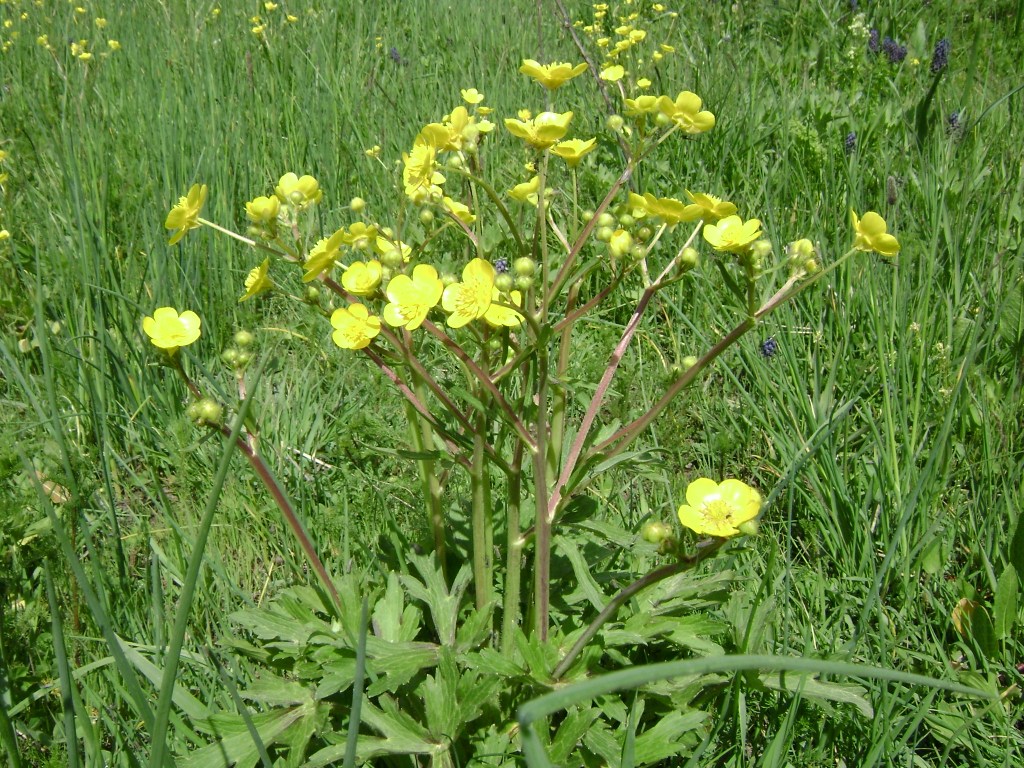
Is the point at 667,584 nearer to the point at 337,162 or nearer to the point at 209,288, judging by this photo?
the point at 209,288

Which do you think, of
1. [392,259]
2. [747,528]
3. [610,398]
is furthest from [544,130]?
[610,398]

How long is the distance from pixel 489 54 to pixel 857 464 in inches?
129

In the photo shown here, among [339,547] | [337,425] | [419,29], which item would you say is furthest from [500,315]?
[419,29]

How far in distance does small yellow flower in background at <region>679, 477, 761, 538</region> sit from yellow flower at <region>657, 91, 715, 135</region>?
1.78ft

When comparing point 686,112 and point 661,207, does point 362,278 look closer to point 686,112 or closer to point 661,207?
point 661,207

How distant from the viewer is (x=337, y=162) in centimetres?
326

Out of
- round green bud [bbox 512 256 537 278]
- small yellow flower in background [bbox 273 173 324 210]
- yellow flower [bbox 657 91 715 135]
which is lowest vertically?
round green bud [bbox 512 256 537 278]

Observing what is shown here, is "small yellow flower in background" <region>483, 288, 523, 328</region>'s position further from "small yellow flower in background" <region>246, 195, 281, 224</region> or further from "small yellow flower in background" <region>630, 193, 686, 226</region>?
"small yellow flower in background" <region>246, 195, 281, 224</region>

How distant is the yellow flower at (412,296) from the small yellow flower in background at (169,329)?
1.02 feet

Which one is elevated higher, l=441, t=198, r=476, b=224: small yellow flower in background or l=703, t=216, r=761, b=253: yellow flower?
l=703, t=216, r=761, b=253: yellow flower

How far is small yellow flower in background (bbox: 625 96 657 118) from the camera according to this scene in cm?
123

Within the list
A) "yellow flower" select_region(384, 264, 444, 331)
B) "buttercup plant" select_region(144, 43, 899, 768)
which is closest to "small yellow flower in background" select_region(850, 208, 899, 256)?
"buttercup plant" select_region(144, 43, 899, 768)

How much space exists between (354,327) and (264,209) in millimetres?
203

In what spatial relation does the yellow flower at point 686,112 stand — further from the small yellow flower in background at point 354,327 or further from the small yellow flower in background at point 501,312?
the small yellow flower in background at point 354,327
